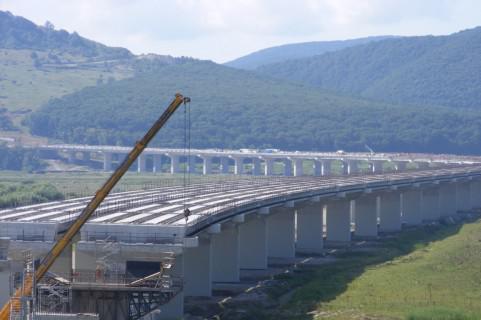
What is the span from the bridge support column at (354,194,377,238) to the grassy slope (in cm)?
802

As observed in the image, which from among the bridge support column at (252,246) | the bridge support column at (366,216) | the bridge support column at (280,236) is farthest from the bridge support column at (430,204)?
the bridge support column at (252,246)

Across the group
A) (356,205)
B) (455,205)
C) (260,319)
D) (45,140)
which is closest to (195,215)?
(260,319)

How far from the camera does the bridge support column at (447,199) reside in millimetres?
106725

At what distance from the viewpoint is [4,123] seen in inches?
7441

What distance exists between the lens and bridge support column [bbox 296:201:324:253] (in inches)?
3060

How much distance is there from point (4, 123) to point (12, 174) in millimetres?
43153

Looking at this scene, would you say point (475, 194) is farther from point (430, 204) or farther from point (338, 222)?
point (338, 222)

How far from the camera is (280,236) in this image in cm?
7288

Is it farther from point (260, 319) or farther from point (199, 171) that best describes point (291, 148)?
point (260, 319)

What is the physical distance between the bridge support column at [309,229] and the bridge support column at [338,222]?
4.01m

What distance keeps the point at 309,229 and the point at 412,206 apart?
77.3 ft

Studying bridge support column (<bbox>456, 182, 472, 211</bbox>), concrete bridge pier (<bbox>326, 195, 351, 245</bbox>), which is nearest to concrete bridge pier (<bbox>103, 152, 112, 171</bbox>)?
bridge support column (<bbox>456, 182, 472, 211</bbox>)

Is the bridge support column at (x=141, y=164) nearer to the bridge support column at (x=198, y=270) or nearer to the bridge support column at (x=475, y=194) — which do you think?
the bridge support column at (x=475, y=194)

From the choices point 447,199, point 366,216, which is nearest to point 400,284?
point 366,216
